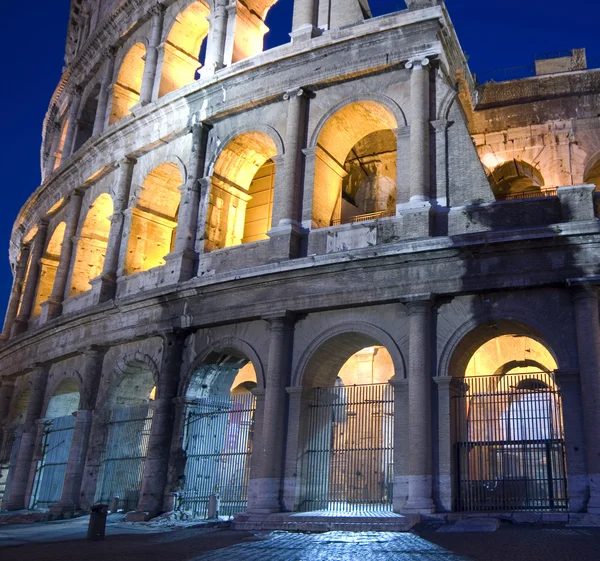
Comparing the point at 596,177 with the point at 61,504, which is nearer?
the point at 61,504

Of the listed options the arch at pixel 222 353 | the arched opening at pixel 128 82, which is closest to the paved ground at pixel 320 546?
the arch at pixel 222 353

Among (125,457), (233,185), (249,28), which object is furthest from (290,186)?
(125,457)

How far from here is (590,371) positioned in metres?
9.38

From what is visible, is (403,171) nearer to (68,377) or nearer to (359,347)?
(359,347)

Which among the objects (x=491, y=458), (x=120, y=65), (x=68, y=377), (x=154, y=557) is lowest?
(x=154, y=557)

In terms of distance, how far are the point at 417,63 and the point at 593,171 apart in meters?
4.85

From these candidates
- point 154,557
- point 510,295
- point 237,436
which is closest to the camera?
point 154,557

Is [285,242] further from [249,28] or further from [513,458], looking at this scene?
[249,28]

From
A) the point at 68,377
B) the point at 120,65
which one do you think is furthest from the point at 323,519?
the point at 120,65

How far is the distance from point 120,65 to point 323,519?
13.0 metres

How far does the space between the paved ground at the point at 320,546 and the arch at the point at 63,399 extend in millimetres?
6431

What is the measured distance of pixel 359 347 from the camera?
12.0 metres

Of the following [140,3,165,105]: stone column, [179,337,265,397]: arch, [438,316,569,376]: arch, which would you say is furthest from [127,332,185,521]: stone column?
[140,3,165,105]: stone column

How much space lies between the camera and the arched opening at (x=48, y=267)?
18672mm
